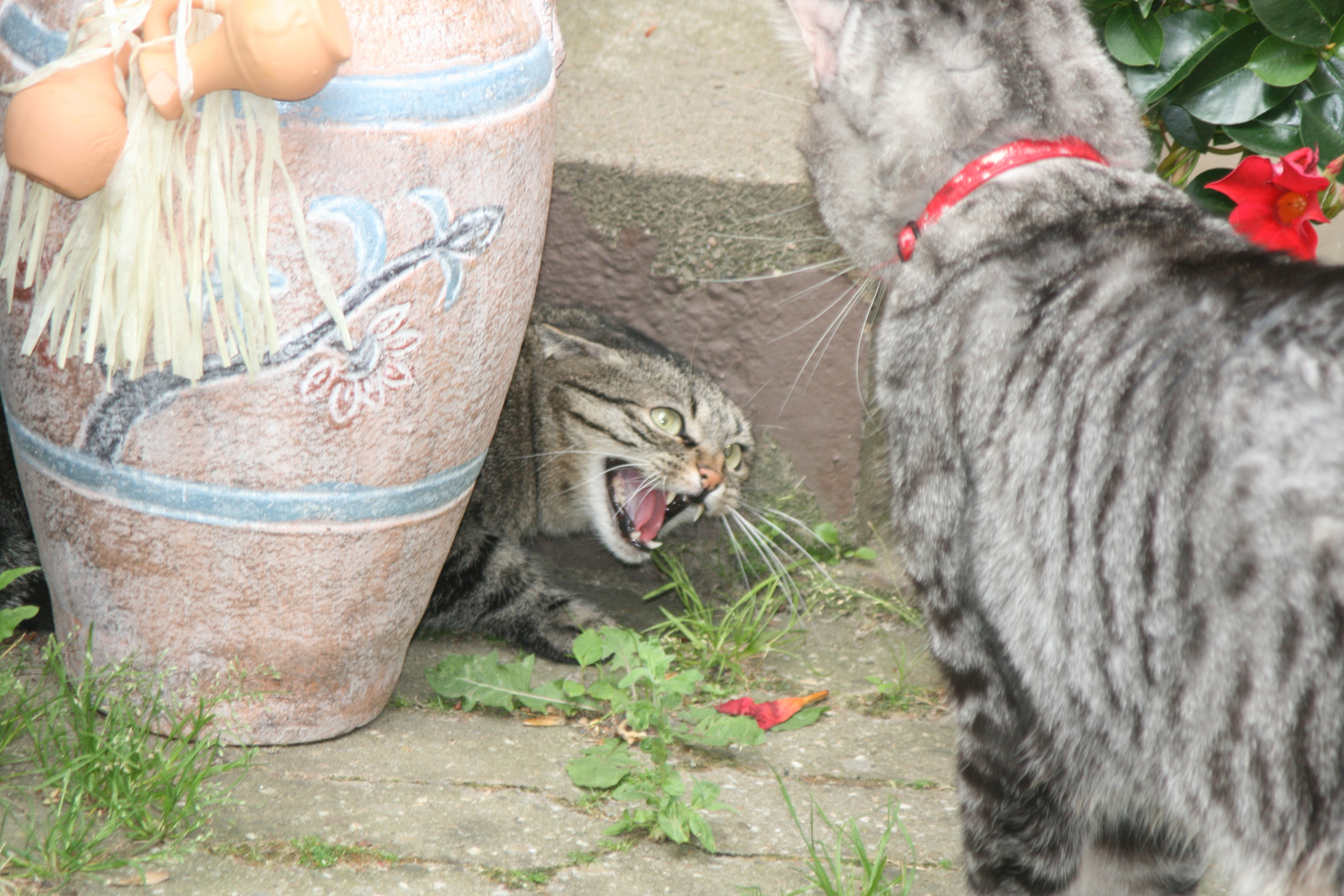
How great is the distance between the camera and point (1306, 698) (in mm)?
1400

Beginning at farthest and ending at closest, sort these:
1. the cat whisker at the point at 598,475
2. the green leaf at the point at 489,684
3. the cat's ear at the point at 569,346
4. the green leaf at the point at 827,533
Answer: the green leaf at the point at 827,533 < the cat whisker at the point at 598,475 < the cat's ear at the point at 569,346 < the green leaf at the point at 489,684

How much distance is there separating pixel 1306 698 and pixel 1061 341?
0.55 m

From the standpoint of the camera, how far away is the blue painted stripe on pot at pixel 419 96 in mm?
1627

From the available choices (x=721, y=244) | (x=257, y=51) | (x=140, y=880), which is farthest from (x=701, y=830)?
(x=721, y=244)

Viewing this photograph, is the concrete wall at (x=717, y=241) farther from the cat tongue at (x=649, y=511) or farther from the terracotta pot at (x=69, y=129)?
the terracotta pot at (x=69, y=129)

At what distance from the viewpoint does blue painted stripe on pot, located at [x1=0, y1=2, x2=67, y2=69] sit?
1.66 m

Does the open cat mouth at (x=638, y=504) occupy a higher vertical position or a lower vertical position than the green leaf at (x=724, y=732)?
lower

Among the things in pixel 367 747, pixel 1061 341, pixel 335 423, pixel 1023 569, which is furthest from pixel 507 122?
pixel 367 747

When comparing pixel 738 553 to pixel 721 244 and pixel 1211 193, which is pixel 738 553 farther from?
pixel 1211 193

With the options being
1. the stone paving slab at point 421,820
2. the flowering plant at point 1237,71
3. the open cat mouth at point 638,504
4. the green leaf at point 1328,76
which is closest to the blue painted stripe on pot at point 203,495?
the stone paving slab at point 421,820

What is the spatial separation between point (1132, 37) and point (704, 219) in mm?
967

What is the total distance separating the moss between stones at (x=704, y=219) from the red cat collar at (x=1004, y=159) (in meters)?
0.91

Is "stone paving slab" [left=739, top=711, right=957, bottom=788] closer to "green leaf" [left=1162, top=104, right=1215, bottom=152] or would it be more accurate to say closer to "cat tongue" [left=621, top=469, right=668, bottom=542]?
"cat tongue" [left=621, top=469, right=668, bottom=542]

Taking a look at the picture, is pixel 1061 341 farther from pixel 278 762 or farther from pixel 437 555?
pixel 278 762
